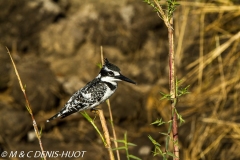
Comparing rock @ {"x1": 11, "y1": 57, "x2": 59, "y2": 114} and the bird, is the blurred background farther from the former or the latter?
the bird

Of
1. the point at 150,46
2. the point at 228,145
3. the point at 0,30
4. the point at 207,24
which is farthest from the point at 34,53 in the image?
the point at 228,145

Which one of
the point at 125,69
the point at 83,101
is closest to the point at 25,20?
the point at 125,69

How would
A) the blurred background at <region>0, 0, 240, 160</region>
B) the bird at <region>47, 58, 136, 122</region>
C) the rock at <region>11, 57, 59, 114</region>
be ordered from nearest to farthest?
the bird at <region>47, 58, 136, 122</region>, the blurred background at <region>0, 0, 240, 160</region>, the rock at <region>11, 57, 59, 114</region>

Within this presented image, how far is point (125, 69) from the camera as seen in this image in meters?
6.69

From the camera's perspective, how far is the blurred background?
5.67 metres

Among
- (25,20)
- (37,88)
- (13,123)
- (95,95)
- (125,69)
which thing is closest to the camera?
(95,95)

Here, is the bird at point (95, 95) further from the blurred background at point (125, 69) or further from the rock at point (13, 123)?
the rock at point (13, 123)

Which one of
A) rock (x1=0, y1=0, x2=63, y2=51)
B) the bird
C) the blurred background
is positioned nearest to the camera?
the bird

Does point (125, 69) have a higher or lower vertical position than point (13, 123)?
higher

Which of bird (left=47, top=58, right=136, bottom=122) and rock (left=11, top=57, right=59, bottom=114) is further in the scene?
rock (left=11, top=57, right=59, bottom=114)

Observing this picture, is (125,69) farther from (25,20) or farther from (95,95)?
(95,95)

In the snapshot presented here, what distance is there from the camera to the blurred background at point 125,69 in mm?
5672

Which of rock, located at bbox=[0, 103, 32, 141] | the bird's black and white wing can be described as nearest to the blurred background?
rock, located at bbox=[0, 103, 32, 141]

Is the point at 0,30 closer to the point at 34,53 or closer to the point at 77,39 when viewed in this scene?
the point at 34,53
